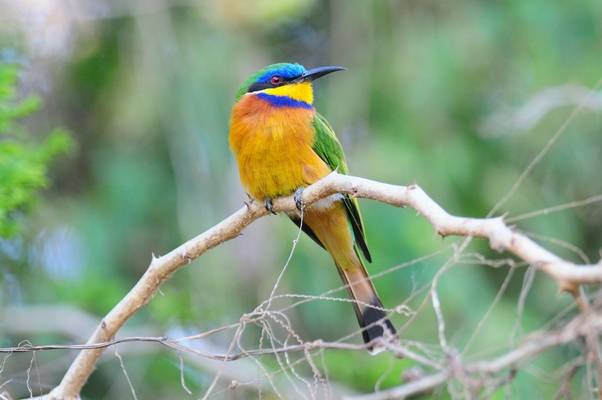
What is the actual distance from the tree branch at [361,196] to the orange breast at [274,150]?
0.29 m

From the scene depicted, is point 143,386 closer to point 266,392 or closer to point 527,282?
point 266,392

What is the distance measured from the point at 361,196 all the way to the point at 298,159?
1.28 metres

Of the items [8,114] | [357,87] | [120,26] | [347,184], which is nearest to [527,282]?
[347,184]

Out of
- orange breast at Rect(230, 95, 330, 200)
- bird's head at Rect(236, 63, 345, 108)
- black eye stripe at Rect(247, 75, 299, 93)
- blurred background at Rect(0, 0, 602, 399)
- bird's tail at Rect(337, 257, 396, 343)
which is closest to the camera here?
bird's tail at Rect(337, 257, 396, 343)

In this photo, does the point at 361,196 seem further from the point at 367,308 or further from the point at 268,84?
the point at 268,84

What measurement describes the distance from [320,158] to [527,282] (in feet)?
6.33

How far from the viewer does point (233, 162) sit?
5738mm

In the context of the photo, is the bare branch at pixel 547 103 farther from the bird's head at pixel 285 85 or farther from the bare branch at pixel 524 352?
the bare branch at pixel 524 352

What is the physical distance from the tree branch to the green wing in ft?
1.58

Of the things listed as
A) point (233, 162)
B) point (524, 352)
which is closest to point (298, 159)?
point (524, 352)

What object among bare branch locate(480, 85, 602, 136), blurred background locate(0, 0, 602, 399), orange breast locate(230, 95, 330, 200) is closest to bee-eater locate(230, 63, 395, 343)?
orange breast locate(230, 95, 330, 200)

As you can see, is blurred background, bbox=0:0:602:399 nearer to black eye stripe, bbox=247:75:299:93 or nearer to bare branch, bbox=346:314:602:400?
black eye stripe, bbox=247:75:299:93

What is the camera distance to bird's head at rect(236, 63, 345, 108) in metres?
3.65

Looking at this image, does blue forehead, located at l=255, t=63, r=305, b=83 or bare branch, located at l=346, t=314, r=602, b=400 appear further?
blue forehead, located at l=255, t=63, r=305, b=83
